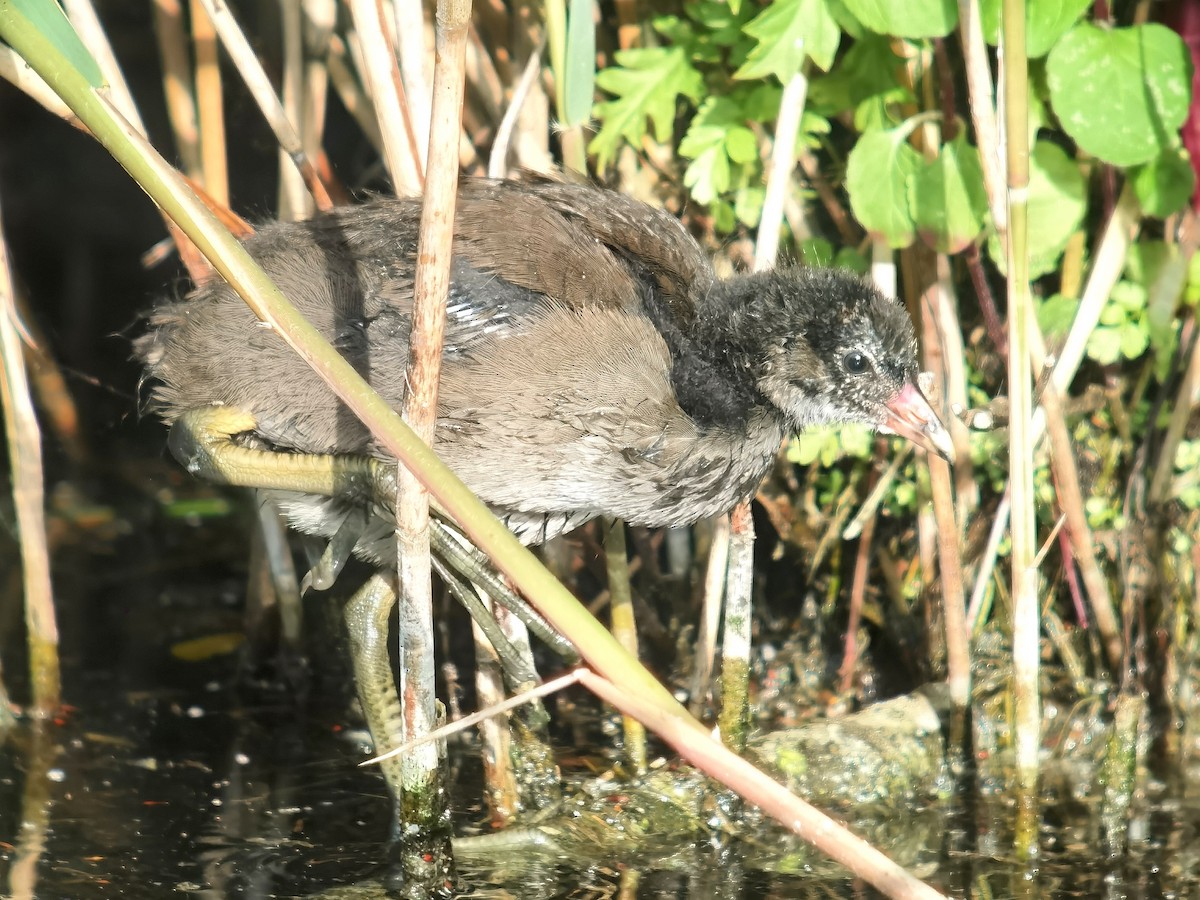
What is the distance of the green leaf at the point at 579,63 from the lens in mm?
2162

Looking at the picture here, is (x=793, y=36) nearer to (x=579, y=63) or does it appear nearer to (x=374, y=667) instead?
(x=579, y=63)

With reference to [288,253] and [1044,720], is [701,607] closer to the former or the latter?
[1044,720]

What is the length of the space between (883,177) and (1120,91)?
45 cm

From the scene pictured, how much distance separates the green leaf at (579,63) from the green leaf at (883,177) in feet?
1.90

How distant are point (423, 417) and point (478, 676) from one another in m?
0.92

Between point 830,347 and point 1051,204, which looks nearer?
point 830,347

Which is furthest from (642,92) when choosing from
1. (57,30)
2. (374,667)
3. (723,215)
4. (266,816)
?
(266,816)

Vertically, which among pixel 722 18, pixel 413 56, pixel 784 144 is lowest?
pixel 784 144

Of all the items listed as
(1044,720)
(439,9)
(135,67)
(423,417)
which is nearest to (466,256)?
(423,417)

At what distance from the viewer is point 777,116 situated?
9.37ft

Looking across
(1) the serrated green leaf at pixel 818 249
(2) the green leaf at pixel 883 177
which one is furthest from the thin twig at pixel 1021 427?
(1) the serrated green leaf at pixel 818 249

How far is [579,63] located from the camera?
90.0 inches

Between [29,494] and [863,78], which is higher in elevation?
[863,78]

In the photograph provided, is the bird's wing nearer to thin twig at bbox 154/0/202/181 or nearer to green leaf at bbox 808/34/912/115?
green leaf at bbox 808/34/912/115
